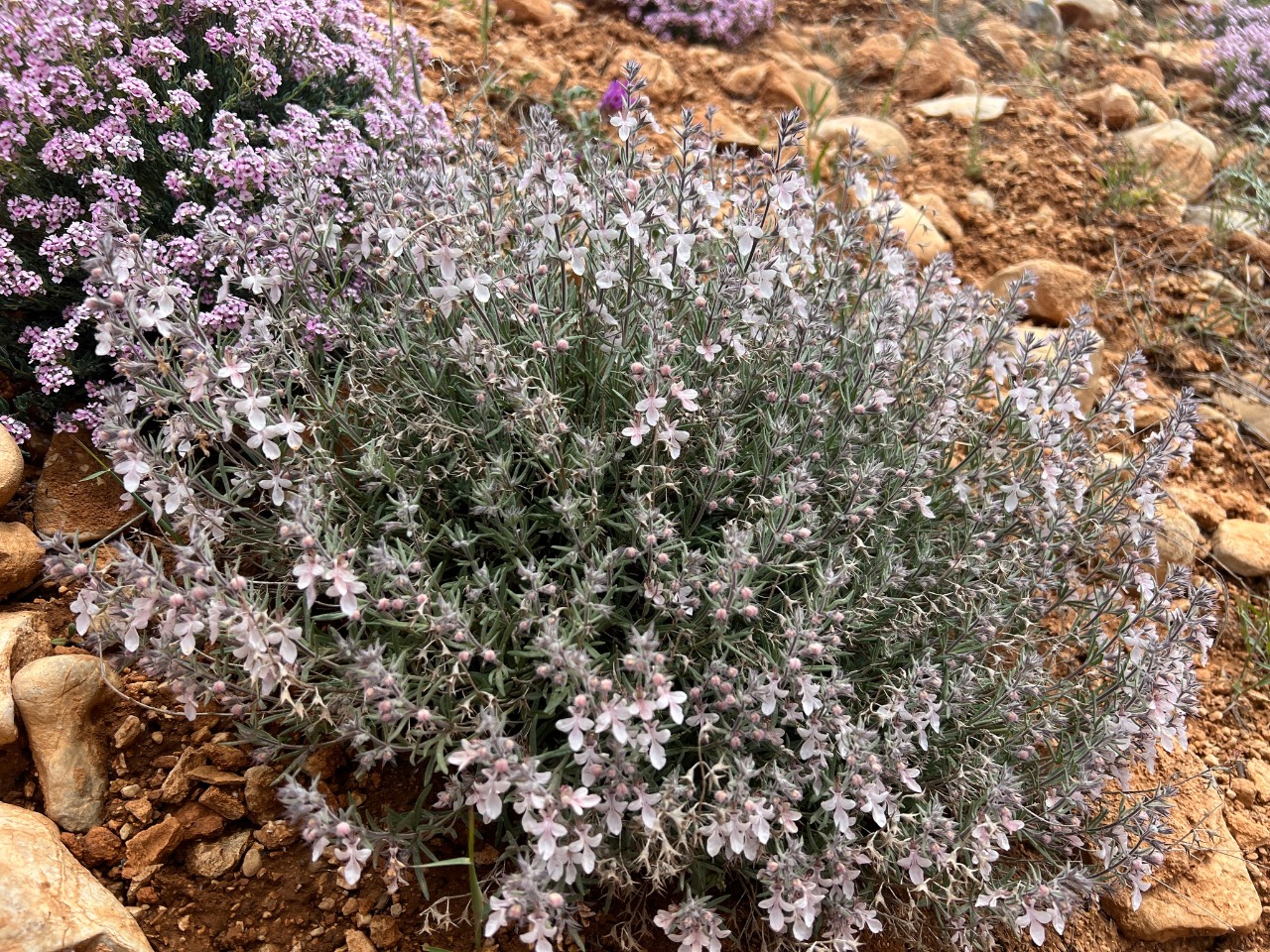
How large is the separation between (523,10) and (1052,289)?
3497 mm

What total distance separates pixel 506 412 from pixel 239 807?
1.35 m

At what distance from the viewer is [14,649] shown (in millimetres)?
2787

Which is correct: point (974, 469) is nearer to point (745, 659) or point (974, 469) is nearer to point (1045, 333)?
point (745, 659)

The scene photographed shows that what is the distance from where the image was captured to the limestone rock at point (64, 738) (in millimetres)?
2645

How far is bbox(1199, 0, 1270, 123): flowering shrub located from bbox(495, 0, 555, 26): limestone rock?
447 centimetres

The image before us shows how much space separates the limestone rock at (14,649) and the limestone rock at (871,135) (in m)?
4.47

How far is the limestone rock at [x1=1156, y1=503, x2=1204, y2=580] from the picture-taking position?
3.94 m

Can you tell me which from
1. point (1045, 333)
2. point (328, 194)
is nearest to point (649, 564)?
point (328, 194)

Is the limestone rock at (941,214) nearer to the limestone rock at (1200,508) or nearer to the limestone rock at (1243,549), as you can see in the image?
the limestone rock at (1200,508)

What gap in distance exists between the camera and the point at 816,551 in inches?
113

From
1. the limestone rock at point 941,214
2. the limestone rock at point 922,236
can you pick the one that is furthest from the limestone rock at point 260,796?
the limestone rock at point 941,214

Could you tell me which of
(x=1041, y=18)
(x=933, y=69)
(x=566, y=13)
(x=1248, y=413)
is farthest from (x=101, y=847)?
(x=1041, y=18)

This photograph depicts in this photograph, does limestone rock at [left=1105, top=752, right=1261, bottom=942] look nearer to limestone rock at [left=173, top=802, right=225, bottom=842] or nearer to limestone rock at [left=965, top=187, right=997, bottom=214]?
limestone rock at [left=173, top=802, right=225, bottom=842]

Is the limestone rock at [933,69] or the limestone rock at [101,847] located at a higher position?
the limestone rock at [933,69]
